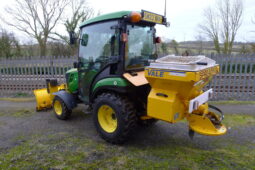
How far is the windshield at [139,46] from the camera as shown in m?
3.10

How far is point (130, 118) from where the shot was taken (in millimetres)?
2859

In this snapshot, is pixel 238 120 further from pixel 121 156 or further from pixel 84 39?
pixel 84 39

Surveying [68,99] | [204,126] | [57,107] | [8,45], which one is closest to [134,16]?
[204,126]

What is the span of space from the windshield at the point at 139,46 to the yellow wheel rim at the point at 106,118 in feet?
2.95

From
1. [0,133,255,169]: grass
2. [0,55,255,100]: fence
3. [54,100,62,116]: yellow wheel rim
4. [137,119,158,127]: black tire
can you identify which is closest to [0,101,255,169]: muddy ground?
[0,133,255,169]: grass

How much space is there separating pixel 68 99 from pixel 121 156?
6.67 feet

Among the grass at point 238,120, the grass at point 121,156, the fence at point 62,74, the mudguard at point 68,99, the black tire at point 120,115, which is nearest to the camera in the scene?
the grass at point 121,156

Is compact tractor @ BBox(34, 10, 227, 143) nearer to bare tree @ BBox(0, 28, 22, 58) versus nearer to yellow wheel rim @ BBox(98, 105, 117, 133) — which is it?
yellow wheel rim @ BBox(98, 105, 117, 133)

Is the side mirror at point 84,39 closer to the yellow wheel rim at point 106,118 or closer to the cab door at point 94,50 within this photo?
the cab door at point 94,50

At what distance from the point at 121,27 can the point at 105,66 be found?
29.8 inches

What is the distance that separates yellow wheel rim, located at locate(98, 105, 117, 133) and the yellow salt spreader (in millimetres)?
879

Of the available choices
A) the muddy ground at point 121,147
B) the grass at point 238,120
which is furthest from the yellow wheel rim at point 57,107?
the grass at point 238,120

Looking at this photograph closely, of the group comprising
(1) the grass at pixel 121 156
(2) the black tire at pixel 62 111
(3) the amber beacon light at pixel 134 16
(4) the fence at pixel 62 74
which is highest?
(3) the amber beacon light at pixel 134 16

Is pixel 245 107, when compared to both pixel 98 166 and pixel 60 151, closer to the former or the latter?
pixel 98 166
